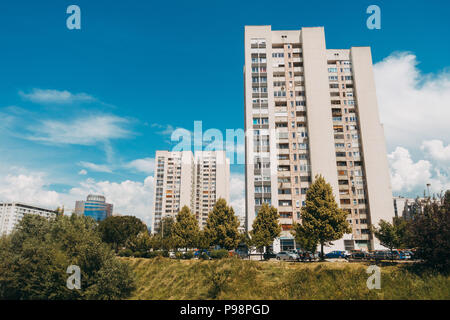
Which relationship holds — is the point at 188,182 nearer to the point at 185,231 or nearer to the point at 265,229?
the point at 185,231

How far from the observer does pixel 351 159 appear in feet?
237

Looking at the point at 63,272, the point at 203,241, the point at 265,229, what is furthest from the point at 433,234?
the point at 63,272

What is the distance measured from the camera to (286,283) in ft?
90.1

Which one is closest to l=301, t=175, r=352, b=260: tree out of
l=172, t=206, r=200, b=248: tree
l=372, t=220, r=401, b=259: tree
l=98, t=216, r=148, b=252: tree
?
l=372, t=220, r=401, b=259: tree

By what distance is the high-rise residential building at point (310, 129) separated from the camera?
214 ft

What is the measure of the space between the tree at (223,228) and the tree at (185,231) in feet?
14.0

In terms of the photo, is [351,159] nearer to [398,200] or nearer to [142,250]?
[142,250]

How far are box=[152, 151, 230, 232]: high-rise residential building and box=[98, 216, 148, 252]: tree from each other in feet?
223

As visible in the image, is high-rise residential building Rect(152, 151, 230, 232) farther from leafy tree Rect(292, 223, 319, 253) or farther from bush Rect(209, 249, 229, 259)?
leafy tree Rect(292, 223, 319, 253)

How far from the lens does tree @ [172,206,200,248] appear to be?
2071 inches

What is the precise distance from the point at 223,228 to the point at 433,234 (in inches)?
1159
